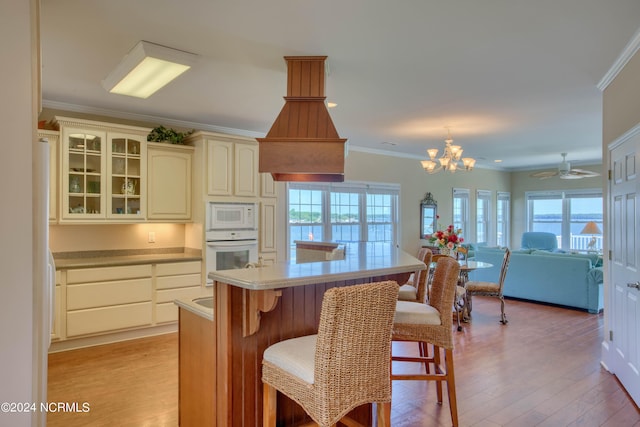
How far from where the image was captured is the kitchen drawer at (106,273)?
3.94m

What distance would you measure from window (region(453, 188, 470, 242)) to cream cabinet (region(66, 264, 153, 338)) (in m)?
6.47

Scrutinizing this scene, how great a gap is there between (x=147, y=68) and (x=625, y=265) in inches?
154

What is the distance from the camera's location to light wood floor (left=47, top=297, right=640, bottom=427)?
2.64 meters

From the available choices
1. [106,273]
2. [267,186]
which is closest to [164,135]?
[267,186]

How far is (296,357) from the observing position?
170cm

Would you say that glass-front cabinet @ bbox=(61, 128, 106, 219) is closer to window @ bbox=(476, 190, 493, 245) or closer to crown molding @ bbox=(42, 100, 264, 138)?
crown molding @ bbox=(42, 100, 264, 138)

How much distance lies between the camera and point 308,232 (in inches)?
241

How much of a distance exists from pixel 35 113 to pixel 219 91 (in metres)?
2.23

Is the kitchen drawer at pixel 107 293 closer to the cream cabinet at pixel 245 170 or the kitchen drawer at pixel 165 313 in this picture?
the kitchen drawer at pixel 165 313

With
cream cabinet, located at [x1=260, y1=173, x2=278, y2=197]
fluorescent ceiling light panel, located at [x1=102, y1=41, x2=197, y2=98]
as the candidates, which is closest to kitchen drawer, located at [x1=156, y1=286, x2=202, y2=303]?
cream cabinet, located at [x1=260, y1=173, x2=278, y2=197]

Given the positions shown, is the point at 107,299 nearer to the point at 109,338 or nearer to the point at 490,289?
the point at 109,338

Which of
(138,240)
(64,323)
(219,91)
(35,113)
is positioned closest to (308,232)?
(138,240)

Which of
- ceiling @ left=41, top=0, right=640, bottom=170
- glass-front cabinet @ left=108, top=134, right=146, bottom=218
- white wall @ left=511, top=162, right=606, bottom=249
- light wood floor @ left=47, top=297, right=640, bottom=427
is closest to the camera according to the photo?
ceiling @ left=41, top=0, right=640, bottom=170

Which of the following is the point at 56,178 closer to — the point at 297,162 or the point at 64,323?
the point at 64,323
